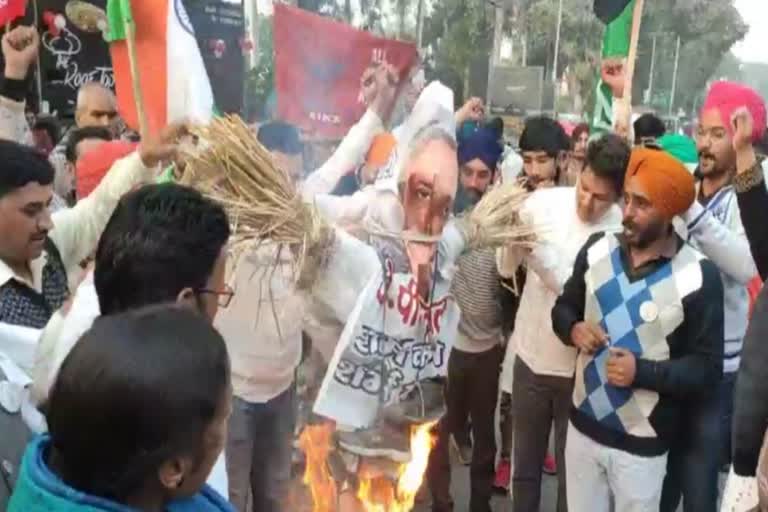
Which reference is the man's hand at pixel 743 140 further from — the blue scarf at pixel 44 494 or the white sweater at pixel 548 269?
the blue scarf at pixel 44 494

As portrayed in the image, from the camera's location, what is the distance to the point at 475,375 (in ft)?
14.7

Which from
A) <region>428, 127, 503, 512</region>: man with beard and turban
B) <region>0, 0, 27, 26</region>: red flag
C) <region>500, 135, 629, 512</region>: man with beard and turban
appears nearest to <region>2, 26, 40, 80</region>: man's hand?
<region>0, 0, 27, 26</region>: red flag

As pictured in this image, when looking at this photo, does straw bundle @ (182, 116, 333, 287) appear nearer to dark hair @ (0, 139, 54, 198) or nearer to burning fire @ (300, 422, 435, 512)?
dark hair @ (0, 139, 54, 198)

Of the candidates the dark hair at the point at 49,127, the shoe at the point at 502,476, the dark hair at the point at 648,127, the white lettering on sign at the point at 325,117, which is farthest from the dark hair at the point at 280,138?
the dark hair at the point at 648,127

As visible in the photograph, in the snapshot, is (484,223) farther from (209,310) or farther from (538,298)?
(209,310)

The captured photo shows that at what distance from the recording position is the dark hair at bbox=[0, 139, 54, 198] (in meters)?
2.63

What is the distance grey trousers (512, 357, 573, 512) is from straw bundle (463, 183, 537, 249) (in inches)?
33.9

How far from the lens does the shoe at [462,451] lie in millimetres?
4994

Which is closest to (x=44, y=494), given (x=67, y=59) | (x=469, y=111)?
(x=469, y=111)

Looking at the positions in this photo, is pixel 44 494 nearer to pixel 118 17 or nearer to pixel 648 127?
pixel 118 17

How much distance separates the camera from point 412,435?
310cm

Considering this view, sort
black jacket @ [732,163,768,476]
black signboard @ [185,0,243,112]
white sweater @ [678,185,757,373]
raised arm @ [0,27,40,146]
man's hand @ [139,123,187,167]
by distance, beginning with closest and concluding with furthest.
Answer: black jacket @ [732,163,768,476]
man's hand @ [139,123,187,167]
white sweater @ [678,185,757,373]
black signboard @ [185,0,243,112]
raised arm @ [0,27,40,146]

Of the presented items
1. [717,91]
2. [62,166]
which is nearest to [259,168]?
[717,91]

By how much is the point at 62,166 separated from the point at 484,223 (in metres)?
2.85
